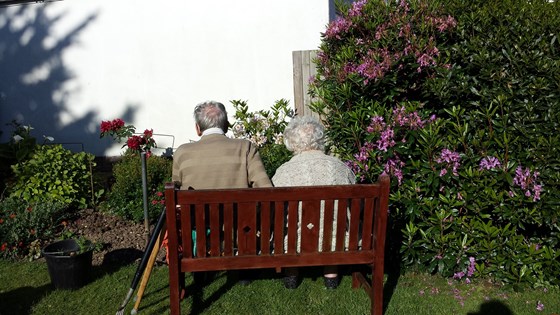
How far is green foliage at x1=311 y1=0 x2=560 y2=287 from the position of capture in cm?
402

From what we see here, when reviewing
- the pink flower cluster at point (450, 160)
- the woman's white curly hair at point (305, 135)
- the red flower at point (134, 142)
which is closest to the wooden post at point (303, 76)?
the red flower at point (134, 142)

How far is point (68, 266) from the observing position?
13.6 ft

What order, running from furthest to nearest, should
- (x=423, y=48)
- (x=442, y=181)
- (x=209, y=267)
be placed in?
1. (x=423, y=48)
2. (x=442, y=181)
3. (x=209, y=267)

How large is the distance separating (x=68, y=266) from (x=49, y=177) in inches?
77.3

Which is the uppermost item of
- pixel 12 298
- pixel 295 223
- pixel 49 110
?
pixel 49 110

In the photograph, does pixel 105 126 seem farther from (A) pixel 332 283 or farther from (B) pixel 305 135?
(A) pixel 332 283

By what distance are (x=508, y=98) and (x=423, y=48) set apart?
95 centimetres

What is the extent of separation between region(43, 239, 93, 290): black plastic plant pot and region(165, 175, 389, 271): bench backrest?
1.14 m

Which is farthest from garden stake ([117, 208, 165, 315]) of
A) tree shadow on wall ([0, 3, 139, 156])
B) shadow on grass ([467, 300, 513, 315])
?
tree shadow on wall ([0, 3, 139, 156])

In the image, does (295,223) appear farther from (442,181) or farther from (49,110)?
(49,110)

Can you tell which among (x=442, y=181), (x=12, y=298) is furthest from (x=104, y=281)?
(x=442, y=181)

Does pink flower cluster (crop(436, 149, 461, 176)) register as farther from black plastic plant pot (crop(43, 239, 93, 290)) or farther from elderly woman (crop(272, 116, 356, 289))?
black plastic plant pot (crop(43, 239, 93, 290))

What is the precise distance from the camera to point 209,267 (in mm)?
3418

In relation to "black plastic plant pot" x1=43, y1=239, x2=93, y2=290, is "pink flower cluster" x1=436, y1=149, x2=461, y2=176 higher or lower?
higher
